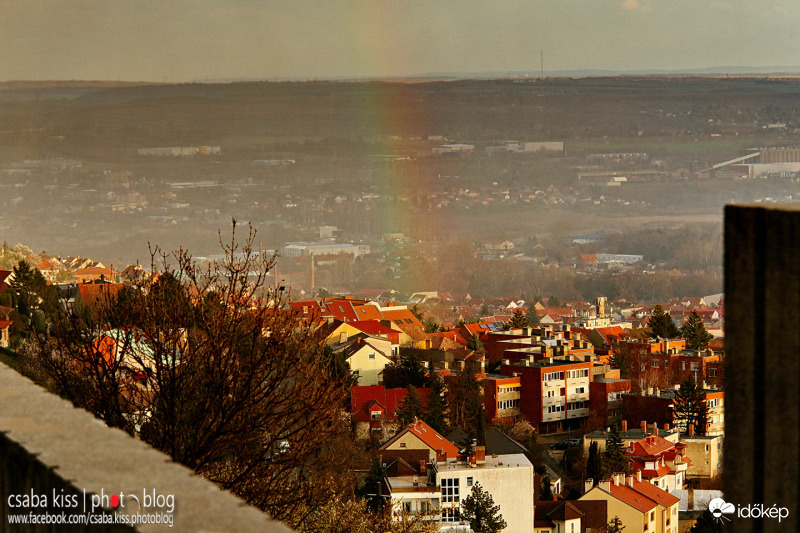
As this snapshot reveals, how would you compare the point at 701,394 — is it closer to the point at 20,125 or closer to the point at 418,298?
the point at 418,298

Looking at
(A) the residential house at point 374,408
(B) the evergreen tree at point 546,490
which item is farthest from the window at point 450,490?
(A) the residential house at point 374,408

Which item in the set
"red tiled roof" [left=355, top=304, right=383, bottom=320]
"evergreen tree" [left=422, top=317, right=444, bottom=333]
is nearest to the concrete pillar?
"evergreen tree" [left=422, top=317, right=444, bottom=333]

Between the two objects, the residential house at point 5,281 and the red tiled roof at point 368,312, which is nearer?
the residential house at point 5,281

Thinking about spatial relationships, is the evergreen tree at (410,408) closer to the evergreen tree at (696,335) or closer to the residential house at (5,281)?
the residential house at (5,281)

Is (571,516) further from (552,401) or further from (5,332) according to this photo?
(552,401)

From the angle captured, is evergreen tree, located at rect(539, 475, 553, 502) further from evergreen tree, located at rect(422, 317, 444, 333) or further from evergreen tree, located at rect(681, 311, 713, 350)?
evergreen tree, located at rect(422, 317, 444, 333)

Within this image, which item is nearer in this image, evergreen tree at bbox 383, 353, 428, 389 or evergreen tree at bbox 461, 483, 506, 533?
evergreen tree at bbox 461, 483, 506, 533

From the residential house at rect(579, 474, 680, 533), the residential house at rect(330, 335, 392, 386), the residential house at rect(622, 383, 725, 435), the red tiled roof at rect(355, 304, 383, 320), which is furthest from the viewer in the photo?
the red tiled roof at rect(355, 304, 383, 320)
